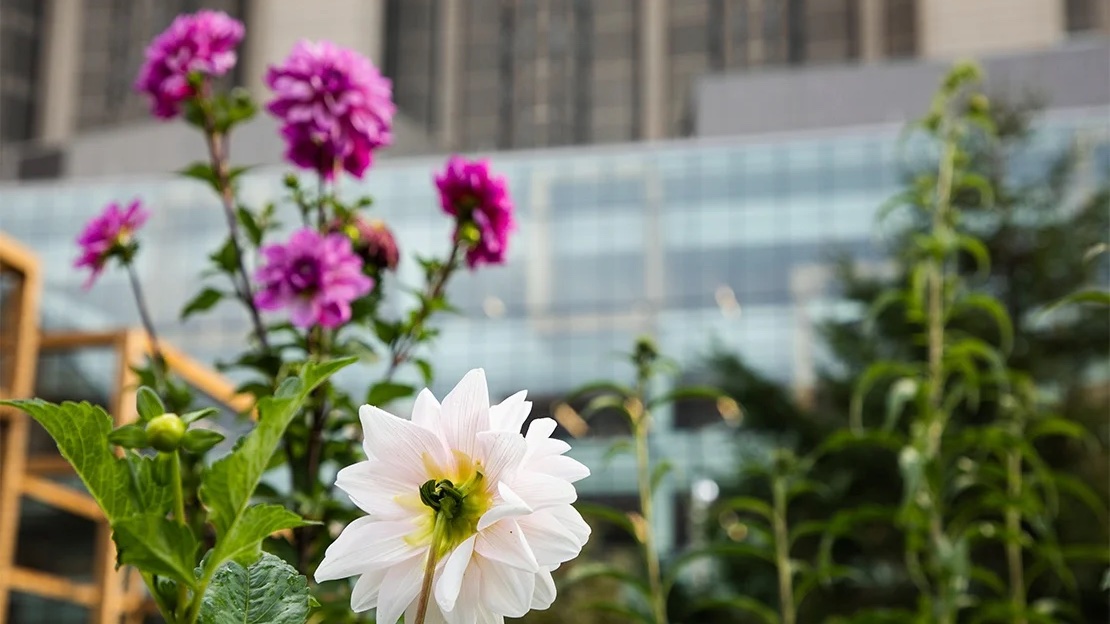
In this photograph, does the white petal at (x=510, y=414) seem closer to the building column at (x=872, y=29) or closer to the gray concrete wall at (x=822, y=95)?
the gray concrete wall at (x=822, y=95)

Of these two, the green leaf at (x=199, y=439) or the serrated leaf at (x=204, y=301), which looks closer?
the green leaf at (x=199, y=439)

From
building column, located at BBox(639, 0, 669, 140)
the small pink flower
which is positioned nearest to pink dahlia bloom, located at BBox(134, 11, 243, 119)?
the small pink flower

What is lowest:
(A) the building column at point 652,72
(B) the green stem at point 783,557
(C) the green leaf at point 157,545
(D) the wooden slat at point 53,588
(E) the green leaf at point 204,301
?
(D) the wooden slat at point 53,588

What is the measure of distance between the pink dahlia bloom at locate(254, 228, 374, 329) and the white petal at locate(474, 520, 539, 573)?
721mm

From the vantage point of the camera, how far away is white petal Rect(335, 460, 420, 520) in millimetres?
493

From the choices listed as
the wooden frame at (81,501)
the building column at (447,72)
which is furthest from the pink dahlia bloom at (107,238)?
the building column at (447,72)

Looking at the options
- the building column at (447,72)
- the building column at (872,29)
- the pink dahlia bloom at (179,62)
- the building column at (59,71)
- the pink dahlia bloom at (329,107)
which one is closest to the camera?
the pink dahlia bloom at (329,107)

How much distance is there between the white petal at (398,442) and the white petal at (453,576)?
4cm

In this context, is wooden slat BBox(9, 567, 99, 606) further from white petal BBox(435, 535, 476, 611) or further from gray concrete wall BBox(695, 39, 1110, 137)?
gray concrete wall BBox(695, 39, 1110, 137)

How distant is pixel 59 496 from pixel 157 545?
4.21 meters

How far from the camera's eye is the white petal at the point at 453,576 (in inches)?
17.3

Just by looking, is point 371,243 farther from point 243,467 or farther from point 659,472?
point 243,467

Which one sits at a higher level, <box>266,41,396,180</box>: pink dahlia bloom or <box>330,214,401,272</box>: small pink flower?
<box>266,41,396,180</box>: pink dahlia bloom

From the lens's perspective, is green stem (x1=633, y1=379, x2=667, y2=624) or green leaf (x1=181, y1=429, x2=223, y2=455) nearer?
green leaf (x1=181, y1=429, x2=223, y2=455)
